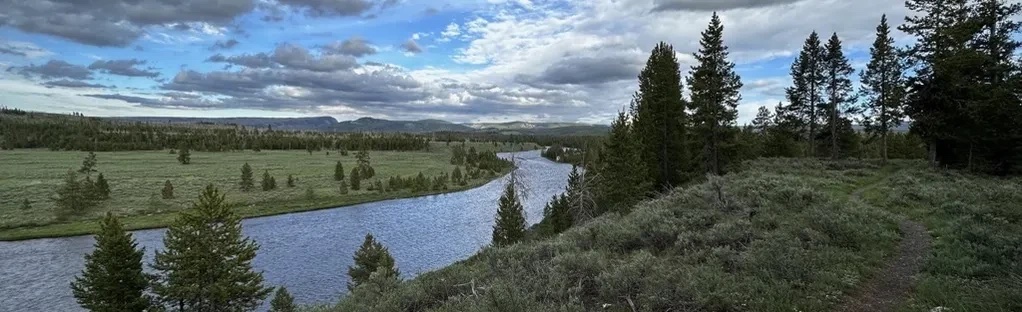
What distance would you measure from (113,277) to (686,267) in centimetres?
2346

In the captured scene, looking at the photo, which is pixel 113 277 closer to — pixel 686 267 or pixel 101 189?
pixel 686 267

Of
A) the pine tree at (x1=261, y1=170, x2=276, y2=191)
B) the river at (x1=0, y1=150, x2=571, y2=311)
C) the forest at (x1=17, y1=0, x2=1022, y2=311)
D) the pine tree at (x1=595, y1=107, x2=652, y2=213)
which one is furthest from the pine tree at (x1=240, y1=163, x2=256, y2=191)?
the pine tree at (x1=595, y1=107, x2=652, y2=213)

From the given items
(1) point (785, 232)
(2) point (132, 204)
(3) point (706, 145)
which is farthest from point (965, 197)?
(2) point (132, 204)

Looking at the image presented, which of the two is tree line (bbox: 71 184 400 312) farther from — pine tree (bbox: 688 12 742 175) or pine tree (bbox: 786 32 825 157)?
pine tree (bbox: 786 32 825 157)

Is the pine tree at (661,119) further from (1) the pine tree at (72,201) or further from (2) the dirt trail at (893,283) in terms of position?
(1) the pine tree at (72,201)

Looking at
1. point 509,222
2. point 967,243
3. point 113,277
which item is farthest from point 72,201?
point 967,243

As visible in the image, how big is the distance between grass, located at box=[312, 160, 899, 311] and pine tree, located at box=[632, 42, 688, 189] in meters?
20.4

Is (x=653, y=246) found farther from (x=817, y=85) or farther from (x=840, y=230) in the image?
(x=817, y=85)

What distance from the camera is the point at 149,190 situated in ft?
229

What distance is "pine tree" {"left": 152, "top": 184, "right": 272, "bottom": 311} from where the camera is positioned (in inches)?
870

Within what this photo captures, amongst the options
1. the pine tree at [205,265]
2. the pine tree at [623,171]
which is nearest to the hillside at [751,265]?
the pine tree at [205,265]

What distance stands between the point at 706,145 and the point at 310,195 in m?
55.9

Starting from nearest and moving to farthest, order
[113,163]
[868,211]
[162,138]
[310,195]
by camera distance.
Result: [868,211] → [310,195] → [113,163] → [162,138]

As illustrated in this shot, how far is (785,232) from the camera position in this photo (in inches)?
454
